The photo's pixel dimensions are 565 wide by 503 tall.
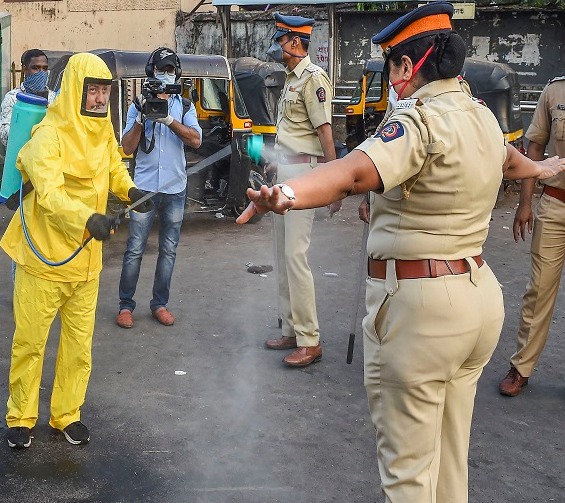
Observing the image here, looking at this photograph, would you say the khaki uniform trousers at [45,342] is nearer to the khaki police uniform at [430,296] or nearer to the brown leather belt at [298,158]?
the brown leather belt at [298,158]

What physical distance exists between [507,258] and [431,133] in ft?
22.7

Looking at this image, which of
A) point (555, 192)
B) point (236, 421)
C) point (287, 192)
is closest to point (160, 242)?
point (236, 421)

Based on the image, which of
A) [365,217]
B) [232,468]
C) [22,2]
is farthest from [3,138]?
[22,2]

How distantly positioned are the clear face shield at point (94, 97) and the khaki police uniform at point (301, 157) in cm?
169

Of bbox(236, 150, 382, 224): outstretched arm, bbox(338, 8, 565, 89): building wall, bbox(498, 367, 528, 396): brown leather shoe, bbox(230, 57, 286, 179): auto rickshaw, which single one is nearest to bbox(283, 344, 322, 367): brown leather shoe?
bbox(498, 367, 528, 396): brown leather shoe

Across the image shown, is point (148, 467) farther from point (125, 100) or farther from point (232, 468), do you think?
point (125, 100)

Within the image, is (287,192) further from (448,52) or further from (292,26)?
(292,26)

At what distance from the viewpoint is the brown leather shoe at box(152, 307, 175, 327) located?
646 centimetres

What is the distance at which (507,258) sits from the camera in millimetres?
9125

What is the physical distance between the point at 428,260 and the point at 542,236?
251 cm

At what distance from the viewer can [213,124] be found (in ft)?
36.5

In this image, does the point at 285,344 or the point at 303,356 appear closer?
the point at 303,356

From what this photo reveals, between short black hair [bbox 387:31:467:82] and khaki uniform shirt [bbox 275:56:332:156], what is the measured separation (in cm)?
277

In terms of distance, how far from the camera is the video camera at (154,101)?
19.5ft
